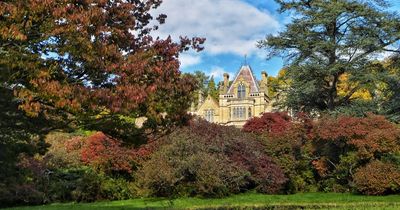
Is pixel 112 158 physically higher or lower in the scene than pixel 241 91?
lower

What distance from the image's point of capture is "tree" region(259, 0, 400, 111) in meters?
26.5

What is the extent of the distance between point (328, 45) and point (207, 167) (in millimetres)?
10258

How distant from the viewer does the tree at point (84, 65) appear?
245 inches

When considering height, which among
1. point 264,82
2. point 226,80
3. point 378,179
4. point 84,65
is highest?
point 226,80

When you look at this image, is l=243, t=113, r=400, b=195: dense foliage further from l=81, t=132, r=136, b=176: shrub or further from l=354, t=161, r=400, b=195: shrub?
l=81, t=132, r=136, b=176: shrub

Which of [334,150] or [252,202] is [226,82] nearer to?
[334,150]

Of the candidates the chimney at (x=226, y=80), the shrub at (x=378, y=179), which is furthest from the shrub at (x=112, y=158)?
the chimney at (x=226, y=80)

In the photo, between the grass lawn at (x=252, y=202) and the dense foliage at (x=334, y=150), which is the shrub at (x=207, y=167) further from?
the dense foliage at (x=334, y=150)

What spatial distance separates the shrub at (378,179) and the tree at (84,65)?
14863 millimetres

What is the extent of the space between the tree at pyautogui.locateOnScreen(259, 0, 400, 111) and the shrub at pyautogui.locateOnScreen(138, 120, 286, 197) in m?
5.51

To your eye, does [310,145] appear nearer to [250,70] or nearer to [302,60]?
[302,60]

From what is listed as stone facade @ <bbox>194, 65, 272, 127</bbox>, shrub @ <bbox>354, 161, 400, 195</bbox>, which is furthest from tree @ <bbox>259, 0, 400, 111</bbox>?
stone facade @ <bbox>194, 65, 272, 127</bbox>

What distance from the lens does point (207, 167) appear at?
21.7m

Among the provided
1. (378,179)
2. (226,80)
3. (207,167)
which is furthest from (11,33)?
(226,80)
